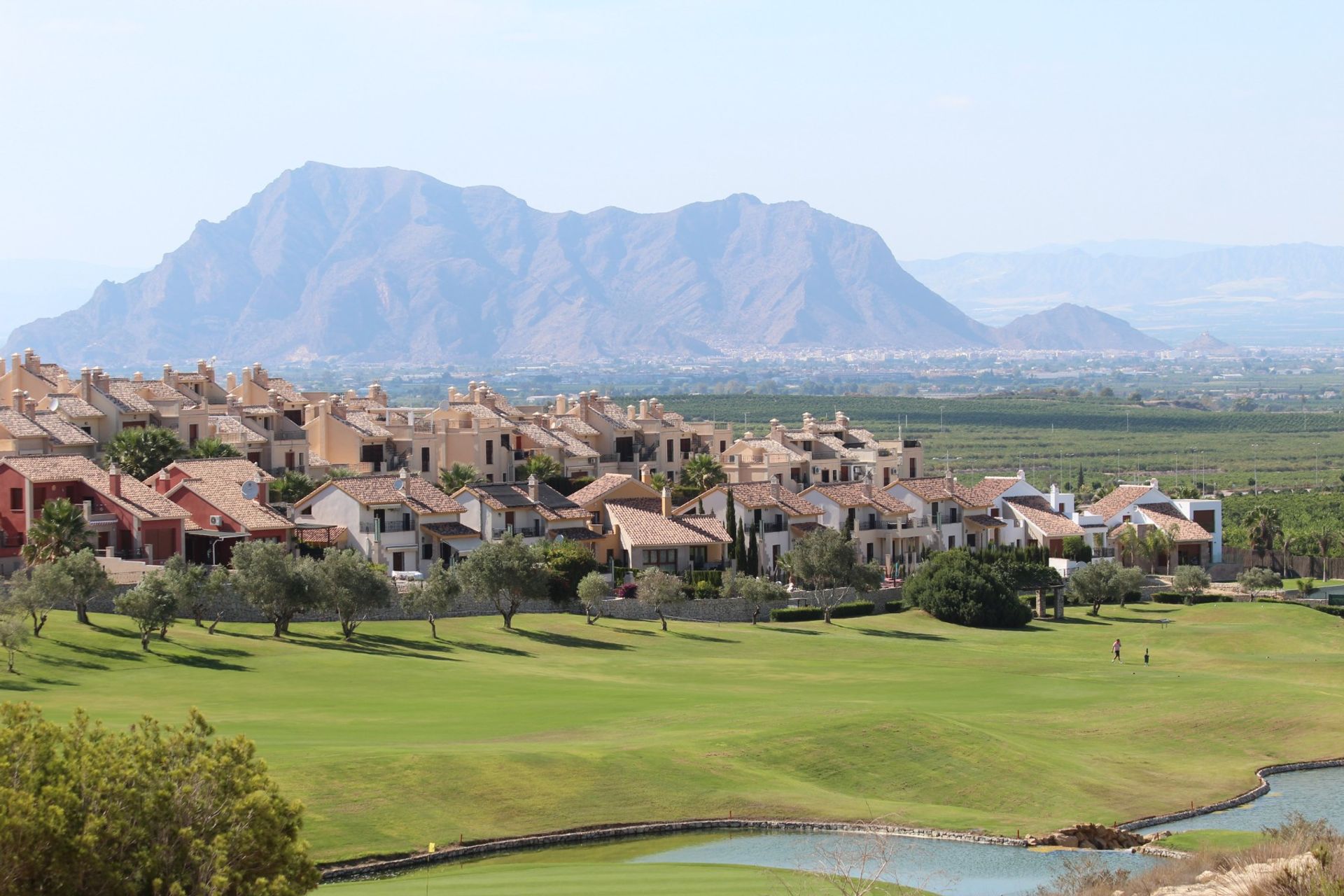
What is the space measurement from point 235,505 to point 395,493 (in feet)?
26.5

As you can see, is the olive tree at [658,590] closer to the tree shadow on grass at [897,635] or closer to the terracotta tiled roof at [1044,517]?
the tree shadow on grass at [897,635]

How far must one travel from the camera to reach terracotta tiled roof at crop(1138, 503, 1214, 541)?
395 ft

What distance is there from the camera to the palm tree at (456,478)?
351ft

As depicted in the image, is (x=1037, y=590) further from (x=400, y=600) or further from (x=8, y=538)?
(x=8, y=538)

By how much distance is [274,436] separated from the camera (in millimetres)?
115688

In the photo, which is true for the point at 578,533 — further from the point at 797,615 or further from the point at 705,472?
the point at 705,472

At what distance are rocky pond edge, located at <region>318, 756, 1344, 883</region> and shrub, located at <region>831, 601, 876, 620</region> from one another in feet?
139

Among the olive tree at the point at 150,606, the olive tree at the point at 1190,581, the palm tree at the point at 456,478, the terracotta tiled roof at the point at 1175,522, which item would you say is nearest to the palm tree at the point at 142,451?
the palm tree at the point at 456,478

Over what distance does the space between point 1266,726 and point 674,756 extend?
23315mm

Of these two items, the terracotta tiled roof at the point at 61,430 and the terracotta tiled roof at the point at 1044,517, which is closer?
the terracotta tiled roof at the point at 61,430

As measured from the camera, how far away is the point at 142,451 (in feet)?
334

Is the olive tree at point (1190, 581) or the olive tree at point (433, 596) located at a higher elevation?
the olive tree at point (433, 596)

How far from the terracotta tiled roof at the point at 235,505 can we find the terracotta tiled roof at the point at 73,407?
17904mm

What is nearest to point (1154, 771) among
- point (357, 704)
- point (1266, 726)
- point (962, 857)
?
point (1266, 726)
